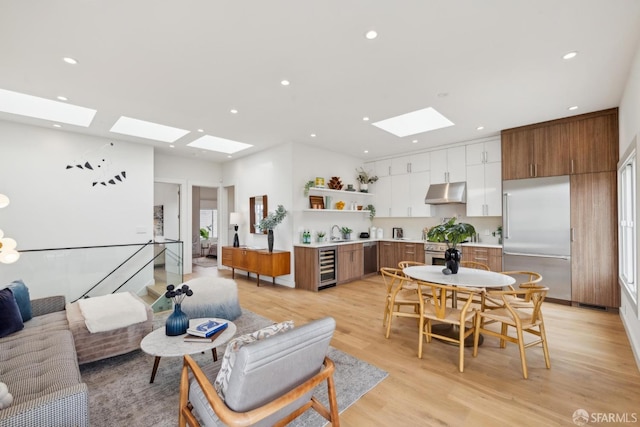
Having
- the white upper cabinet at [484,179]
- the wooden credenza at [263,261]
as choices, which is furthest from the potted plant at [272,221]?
the white upper cabinet at [484,179]

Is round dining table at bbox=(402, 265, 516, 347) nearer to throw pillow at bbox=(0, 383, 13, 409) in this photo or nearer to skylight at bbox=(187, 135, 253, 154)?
throw pillow at bbox=(0, 383, 13, 409)

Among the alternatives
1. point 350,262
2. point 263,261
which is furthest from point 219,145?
point 350,262

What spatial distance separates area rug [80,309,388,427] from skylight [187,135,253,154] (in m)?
4.14

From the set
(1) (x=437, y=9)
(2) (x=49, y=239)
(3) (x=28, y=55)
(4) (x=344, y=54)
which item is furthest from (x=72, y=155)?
(1) (x=437, y=9)

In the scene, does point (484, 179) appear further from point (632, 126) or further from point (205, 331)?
point (205, 331)

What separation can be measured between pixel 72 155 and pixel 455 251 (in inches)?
252

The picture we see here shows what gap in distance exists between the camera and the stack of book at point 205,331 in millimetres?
2219

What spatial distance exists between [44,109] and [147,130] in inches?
53.6

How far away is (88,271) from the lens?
162 inches

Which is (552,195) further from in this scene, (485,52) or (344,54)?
(344,54)

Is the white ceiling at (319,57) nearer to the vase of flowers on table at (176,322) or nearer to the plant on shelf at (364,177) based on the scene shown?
the vase of flowers on table at (176,322)

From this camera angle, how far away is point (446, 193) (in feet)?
18.9

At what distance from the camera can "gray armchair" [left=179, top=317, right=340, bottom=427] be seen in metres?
1.31

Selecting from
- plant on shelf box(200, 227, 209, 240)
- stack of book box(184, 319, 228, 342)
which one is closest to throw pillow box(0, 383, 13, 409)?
stack of book box(184, 319, 228, 342)
